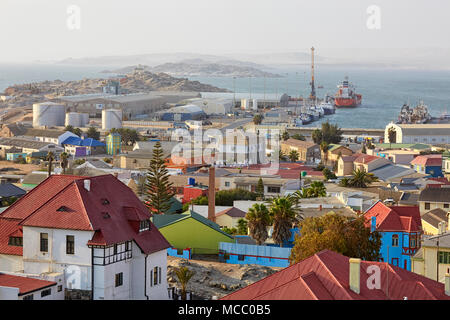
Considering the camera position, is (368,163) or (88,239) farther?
(368,163)

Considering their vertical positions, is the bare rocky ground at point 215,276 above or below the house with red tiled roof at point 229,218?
above

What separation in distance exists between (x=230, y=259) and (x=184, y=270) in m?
4.28

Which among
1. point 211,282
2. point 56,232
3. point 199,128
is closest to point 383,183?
point 211,282

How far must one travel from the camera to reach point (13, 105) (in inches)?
4272

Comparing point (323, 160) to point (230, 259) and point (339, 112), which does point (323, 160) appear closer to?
point (230, 259)

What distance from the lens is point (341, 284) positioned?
12.7 meters

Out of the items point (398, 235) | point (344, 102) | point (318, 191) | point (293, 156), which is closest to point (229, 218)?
point (318, 191)

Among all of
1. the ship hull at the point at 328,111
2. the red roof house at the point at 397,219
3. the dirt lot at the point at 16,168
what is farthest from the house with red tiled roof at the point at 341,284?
the ship hull at the point at 328,111

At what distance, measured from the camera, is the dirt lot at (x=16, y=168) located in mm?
48406

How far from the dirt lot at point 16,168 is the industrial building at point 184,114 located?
32258mm

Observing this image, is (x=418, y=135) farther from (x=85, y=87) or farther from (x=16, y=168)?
(x=85, y=87)

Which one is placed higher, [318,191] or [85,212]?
[85,212]

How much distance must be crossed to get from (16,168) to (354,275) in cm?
4025

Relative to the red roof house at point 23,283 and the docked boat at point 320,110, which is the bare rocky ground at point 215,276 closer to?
the red roof house at point 23,283
